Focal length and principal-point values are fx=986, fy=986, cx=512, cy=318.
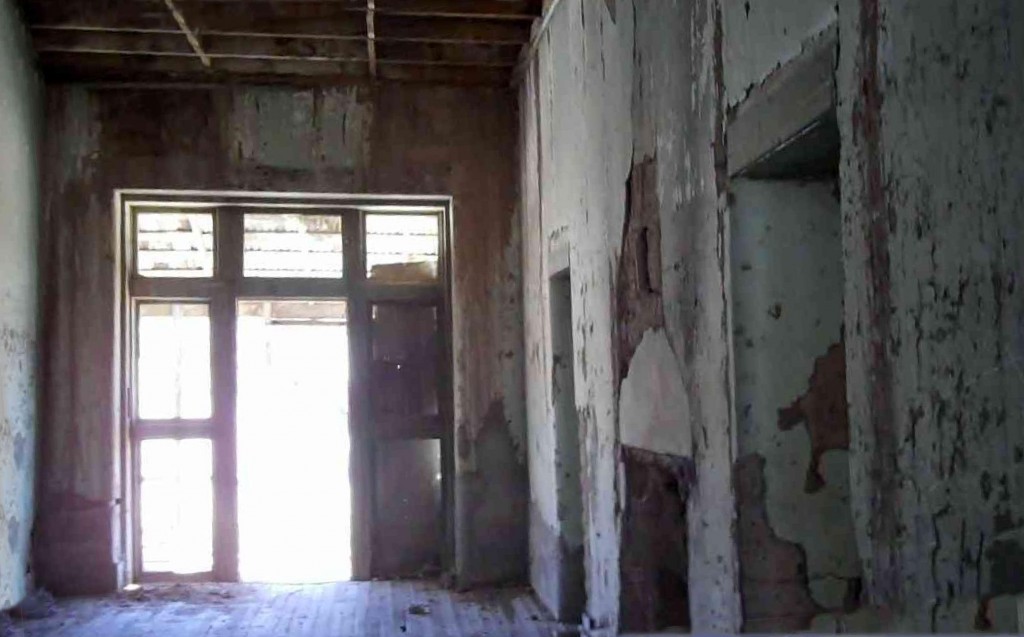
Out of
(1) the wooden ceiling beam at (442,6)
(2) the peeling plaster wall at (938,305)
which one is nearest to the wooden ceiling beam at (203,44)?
(1) the wooden ceiling beam at (442,6)

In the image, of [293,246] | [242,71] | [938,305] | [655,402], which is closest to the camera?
[938,305]

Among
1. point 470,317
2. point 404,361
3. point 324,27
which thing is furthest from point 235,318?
point 324,27

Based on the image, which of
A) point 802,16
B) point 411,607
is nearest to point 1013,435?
point 802,16

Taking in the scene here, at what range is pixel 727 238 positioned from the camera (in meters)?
2.75

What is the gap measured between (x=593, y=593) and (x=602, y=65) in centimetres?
240

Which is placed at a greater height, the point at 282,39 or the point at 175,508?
the point at 282,39

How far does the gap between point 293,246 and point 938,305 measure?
5.48 metres

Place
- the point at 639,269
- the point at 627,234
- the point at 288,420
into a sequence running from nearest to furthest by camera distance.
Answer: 1. the point at 639,269
2. the point at 627,234
3. the point at 288,420

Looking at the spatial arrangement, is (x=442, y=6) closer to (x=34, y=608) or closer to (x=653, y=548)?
(x=653, y=548)

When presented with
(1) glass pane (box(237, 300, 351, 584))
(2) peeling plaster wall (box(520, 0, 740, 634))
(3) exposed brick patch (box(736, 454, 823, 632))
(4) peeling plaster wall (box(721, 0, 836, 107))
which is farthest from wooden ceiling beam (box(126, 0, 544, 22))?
(3) exposed brick patch (box(736, 454, 823, 632))

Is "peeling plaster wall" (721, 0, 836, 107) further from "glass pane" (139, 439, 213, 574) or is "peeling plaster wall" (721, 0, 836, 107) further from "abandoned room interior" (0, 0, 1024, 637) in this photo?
"glass pane" (139, 439, 213, 574)

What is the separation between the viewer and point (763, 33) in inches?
99.4

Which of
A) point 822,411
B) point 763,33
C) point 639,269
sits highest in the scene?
point 763,33

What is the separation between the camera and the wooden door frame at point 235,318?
6418mm
